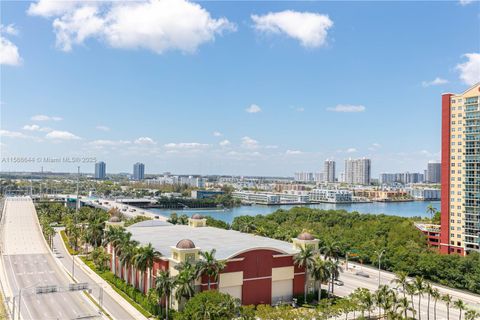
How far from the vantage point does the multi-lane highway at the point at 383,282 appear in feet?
138

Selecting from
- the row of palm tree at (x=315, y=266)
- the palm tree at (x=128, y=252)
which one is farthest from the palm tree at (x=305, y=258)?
the palm tree at (x=128, y=252)

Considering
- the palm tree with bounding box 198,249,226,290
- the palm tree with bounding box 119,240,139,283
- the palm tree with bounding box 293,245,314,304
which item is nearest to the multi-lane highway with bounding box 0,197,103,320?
the palm tree with bounding box 119,240,139,283

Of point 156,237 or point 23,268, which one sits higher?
point 156,237

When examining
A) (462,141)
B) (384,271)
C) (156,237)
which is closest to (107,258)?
(156,237)

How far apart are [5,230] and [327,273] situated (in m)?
73.0

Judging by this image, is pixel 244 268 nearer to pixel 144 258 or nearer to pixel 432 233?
pixel 144 258

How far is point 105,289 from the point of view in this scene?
47188 millimetres

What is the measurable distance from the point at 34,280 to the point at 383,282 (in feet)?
138

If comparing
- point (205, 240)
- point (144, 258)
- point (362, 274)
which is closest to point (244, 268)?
point (144, 258)

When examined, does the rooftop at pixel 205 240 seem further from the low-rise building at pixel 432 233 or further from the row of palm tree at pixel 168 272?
the low-rise building at pixel 432 233

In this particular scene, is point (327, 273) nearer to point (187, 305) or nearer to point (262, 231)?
point (187, 305)

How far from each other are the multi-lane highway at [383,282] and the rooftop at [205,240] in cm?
903

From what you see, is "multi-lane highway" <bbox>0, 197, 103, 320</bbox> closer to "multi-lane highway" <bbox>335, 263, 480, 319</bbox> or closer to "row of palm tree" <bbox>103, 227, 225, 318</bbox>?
"row of palm tree" <bbox>103, 227, 225, 318</bbox>

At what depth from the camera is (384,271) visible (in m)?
59.5
